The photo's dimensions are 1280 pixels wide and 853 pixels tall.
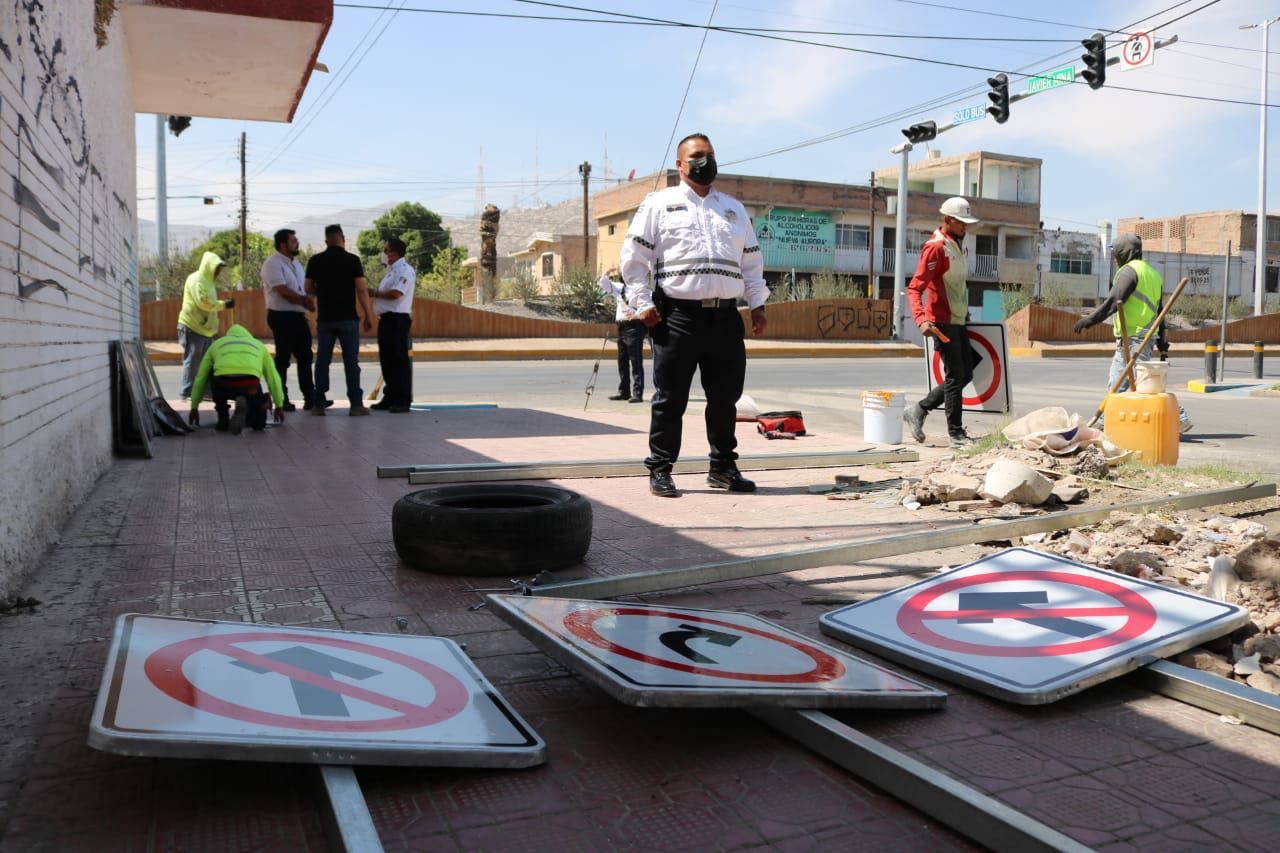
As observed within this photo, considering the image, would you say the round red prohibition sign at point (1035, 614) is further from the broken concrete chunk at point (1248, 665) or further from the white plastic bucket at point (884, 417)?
the white plastic bucket at point (884, 417)

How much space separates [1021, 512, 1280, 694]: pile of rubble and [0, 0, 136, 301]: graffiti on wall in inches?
181

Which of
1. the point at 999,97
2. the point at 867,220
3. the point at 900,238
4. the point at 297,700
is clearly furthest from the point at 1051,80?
the point at 867,220

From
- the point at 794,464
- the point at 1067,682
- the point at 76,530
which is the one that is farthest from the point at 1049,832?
the point at 794,464

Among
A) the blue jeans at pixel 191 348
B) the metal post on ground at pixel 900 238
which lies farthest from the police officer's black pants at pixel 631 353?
the metal post on ground at pixel 900 238

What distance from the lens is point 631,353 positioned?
507 inches

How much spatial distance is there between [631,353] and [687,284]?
695 centimetres

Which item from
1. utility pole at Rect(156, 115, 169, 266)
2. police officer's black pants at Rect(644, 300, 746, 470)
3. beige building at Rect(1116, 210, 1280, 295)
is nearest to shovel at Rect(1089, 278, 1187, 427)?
police officer's black pants at Rect(644, 300, 746, 470)

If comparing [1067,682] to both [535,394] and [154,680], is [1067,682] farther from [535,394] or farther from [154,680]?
[535,394]

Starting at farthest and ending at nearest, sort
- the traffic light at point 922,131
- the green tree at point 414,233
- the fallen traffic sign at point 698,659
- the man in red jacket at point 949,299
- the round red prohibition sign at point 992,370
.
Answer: the green tree at point 414,233
the traffic light at point 922,131
the round red prohibition sign at point 992,370
the man in red jacket at point 949,299
the fallen traffic sign at point 698,659

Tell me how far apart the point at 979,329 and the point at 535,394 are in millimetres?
7554

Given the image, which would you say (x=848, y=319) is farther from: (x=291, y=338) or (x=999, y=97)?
(x=291, y=338)

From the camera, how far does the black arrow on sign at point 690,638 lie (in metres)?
2.75

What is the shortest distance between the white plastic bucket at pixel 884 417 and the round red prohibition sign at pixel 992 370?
409 mm

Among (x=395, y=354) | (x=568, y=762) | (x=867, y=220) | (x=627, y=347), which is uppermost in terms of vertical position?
(x=867, y=220)
